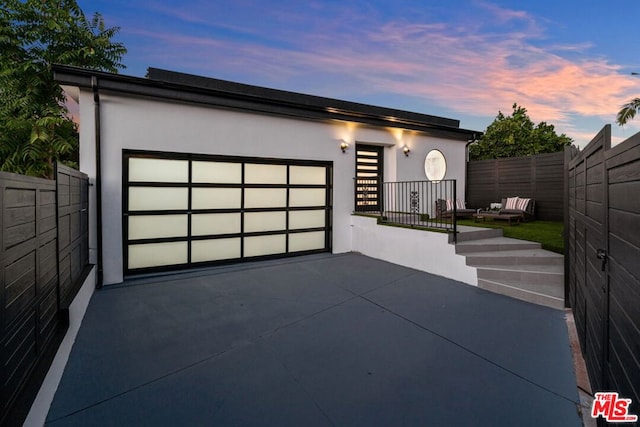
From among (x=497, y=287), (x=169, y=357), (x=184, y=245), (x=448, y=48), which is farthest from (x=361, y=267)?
(x=448, y=48)

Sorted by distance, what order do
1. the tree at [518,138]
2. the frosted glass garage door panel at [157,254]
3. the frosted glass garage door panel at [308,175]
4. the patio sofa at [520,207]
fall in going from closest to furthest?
the frosted glass garage door panel at [157,254] < the frosted glass garage door panel at [308,175] < the patio sofa at [520,207] < the tree at [518,138]

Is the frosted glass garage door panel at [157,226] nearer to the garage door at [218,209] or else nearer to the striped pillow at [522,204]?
the garage door at [218,209]

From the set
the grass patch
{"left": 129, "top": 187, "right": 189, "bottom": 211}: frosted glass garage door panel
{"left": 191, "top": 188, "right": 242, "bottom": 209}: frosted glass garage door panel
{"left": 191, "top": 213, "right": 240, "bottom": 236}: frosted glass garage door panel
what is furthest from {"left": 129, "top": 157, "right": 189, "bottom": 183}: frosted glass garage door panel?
the grass patch

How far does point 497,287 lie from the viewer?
168 inches

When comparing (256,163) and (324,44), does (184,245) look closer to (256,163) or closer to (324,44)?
(256,163)

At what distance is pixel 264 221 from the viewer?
625cm

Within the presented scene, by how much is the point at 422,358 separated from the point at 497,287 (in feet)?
7.93

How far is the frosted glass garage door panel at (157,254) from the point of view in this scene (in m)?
5.03

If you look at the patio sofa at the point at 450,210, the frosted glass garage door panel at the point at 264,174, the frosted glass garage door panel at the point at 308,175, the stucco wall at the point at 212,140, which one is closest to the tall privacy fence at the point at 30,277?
the stucco wall at the point at 212,140

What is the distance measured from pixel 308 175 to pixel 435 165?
4.04m

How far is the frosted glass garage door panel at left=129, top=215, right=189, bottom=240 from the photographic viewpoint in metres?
5.01

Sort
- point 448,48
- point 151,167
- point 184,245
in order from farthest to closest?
1. point 448,48
2. point 184,245
3. point 151,167

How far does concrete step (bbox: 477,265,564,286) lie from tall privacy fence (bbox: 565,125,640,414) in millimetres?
1860

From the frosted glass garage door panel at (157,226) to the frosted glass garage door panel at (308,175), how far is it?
237cm
